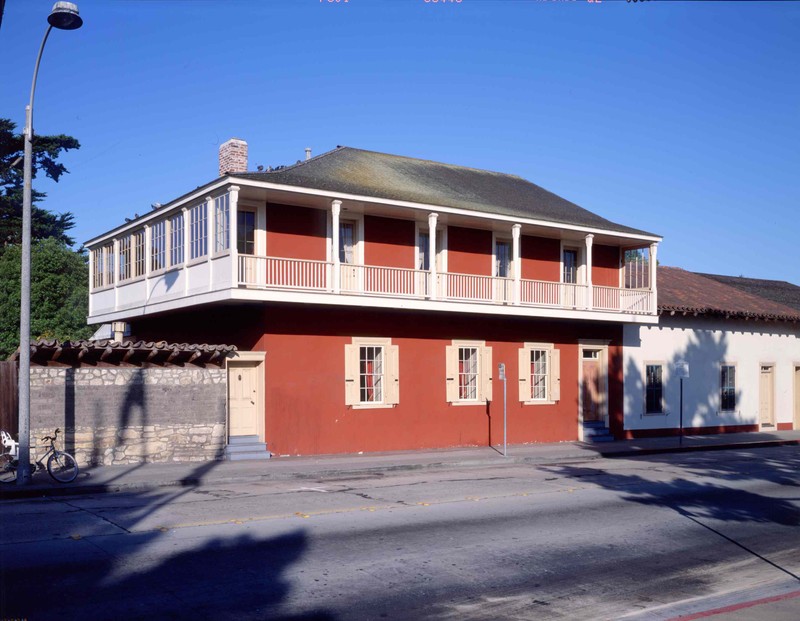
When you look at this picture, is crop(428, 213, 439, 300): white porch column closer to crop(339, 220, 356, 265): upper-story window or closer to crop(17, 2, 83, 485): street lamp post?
crop(339, 220, 356, 265): upper-story window

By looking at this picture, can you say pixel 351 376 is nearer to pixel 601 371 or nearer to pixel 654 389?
pixel 601 371

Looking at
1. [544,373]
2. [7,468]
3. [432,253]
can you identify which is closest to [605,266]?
[544,373]

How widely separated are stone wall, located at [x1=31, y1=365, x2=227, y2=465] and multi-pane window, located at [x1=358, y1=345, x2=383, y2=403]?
4030 mm

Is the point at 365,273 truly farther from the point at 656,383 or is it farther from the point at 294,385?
the point at 656,383

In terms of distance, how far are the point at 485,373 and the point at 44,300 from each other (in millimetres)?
20034

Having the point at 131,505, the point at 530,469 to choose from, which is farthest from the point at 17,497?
the point at 530,469

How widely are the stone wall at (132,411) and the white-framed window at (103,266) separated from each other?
28.0 feet

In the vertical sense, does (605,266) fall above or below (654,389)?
above

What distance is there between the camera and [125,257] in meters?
25.4

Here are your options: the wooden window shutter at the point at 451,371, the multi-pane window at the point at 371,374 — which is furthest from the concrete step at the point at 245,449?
the wooden window shutter at the point at 451,371

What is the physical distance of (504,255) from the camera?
25.5 metres

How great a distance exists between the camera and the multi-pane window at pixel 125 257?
25.0 m

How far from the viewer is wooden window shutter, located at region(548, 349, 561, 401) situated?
25.8 metres

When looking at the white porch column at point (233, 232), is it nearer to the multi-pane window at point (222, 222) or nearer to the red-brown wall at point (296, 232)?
the multi-pane window at point (222, 222)
